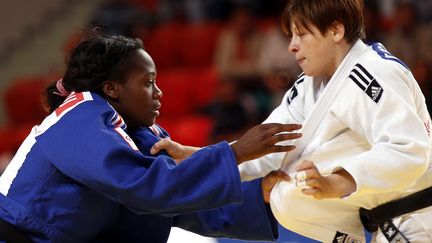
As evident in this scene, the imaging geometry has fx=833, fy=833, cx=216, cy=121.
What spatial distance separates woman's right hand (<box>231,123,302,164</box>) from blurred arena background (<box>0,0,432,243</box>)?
104 inches

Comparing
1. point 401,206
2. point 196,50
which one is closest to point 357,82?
point 401,206

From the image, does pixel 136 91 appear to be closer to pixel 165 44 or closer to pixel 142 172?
pixel 142 172

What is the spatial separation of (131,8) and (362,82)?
6462mm

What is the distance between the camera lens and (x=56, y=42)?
10.2 metres

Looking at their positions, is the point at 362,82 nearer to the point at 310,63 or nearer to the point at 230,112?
the point at 310,63

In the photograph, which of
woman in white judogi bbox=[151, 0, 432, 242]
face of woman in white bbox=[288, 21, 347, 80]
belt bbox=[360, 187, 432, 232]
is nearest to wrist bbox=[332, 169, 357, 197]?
woman in white judogi bbox=[151, 0, 432, 242]

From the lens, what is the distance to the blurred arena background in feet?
21.9

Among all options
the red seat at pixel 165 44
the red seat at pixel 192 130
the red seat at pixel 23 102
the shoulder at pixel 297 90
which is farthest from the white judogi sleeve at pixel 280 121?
the red seat at pixel 23 102

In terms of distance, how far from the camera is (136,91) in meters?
2.91

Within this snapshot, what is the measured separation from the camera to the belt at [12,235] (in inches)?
109

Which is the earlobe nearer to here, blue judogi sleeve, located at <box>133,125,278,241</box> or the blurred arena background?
blue judogi sleeve, located at <box>133,125,278,241</box>

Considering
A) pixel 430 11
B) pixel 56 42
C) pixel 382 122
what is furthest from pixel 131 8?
pixel 382 122

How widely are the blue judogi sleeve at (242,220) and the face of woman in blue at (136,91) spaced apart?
0.47m

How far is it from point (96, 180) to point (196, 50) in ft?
18.7
